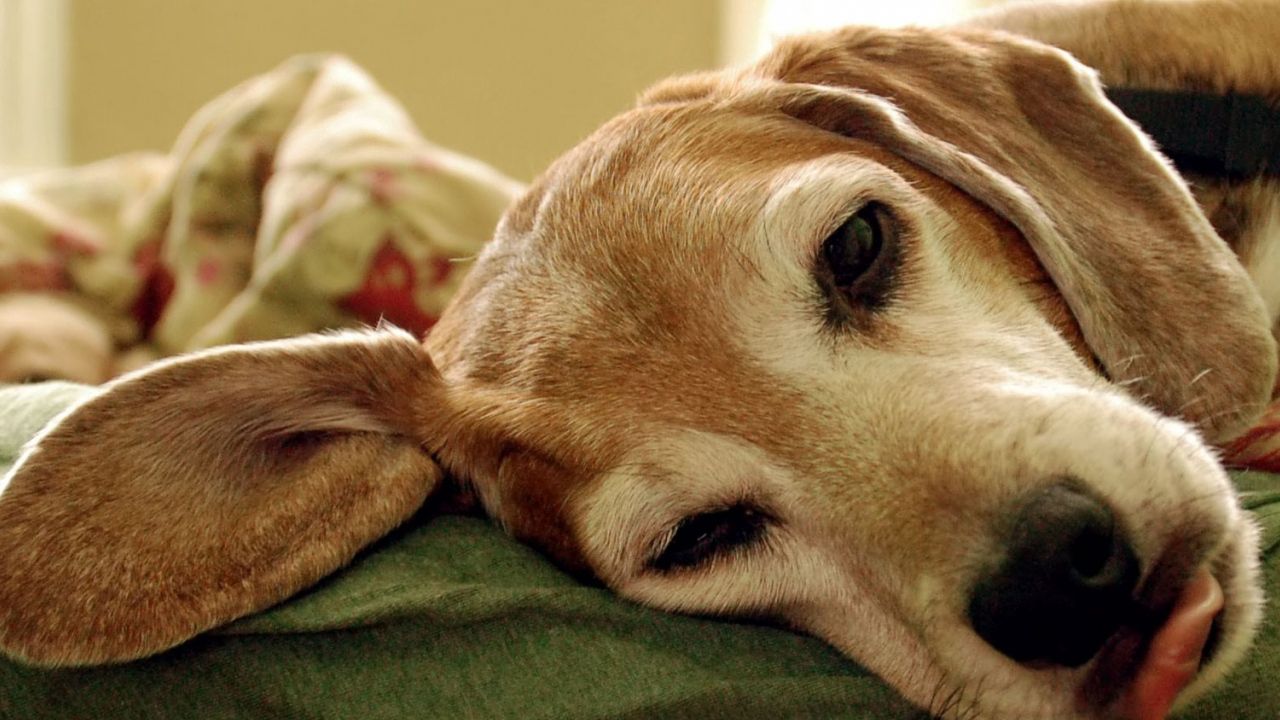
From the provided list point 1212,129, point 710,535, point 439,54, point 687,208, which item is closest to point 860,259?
point 687,208

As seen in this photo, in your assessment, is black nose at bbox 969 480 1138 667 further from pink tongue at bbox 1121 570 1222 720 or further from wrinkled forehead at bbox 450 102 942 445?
wrinkled forehead at bbox 450 102 942 445

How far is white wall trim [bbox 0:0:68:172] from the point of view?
15.2ft

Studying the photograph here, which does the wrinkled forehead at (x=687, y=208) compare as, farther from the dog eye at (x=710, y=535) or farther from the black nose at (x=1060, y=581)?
the black nose at (x=1060, y=581)

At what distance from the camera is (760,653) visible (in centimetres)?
104

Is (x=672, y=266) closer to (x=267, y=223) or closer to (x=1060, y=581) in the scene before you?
(x=1060, y=581)

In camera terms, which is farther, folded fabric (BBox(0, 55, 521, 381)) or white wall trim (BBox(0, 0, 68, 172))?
white wall trim (BBox(0, 0, 68, 172))

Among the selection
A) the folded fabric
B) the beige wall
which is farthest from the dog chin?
the beige wall

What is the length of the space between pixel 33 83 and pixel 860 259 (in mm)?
4466

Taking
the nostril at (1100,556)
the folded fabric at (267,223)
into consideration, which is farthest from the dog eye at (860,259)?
the folded fabric at (267,223)

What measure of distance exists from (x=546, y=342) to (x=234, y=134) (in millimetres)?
2143

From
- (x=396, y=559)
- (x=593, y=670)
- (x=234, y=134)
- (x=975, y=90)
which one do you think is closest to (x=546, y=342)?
(x=396, y=559)

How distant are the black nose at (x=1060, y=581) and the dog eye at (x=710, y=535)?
0.30 metres

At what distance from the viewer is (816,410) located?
118cm

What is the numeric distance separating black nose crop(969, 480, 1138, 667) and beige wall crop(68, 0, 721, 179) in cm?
369
